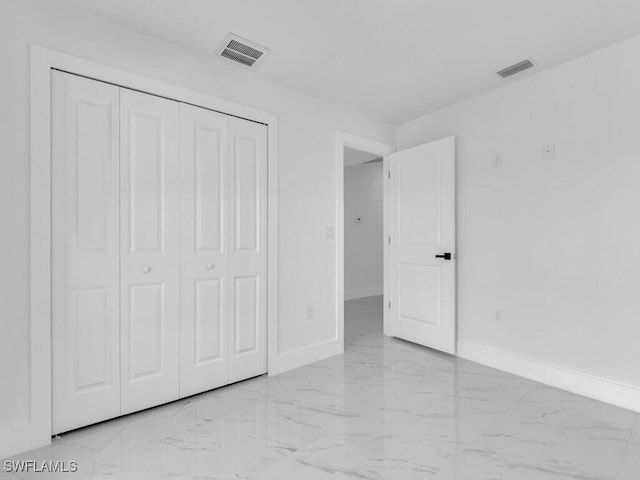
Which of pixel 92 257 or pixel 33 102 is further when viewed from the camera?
pixel 92 257

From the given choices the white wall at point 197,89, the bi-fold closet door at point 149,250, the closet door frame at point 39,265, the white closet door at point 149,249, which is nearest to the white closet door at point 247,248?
the bi-fold closet door at point 149,250

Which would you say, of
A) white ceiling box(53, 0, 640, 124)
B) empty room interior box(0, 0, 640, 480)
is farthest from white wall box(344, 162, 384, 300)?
white ceiling box(53, 0, 640, 124)

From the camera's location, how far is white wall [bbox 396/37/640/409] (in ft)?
7.40

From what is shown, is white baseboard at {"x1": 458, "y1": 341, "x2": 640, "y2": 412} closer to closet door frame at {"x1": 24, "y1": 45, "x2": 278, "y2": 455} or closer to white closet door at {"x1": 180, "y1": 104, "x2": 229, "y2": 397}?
white closet door at {"x1": 180, "y1": 104, "x2": 229, "y2": 397}

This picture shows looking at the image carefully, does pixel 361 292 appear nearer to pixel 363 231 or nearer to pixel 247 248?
pixel 363 231

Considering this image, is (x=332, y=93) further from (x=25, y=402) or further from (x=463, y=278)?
(x=25, y=402)

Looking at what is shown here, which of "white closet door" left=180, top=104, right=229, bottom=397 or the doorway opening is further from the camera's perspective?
the doorway opening

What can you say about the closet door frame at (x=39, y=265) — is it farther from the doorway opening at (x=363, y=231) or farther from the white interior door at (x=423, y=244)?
the doorway opening at (x=363, y=231)

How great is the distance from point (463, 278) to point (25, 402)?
11.0 feet

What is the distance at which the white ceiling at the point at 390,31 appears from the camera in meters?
1.92

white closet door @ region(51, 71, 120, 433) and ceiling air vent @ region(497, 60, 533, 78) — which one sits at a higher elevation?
ceiling air vent @ region(497, 60, 533, 78)

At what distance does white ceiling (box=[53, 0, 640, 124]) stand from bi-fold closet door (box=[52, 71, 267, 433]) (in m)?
0.49

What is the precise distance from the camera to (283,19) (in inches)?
80.3

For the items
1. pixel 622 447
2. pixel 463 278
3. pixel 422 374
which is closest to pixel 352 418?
pixel 422 374
